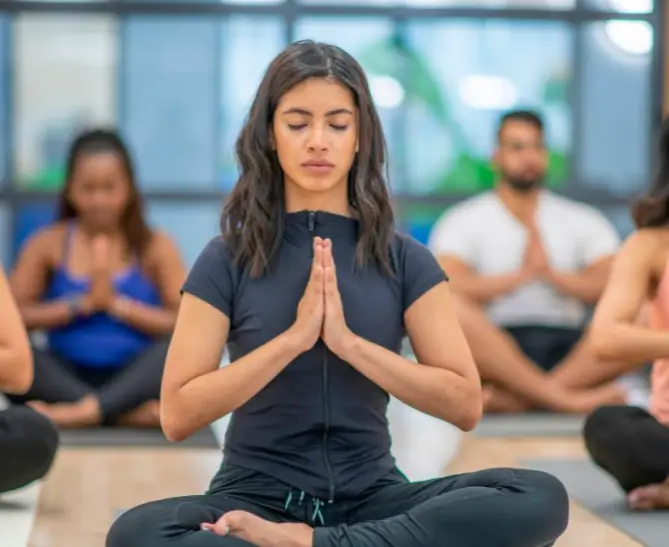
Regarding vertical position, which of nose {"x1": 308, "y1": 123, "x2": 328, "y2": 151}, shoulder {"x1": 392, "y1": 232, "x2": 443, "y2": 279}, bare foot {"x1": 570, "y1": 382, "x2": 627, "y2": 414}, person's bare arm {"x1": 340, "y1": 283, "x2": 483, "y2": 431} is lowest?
bare foot {"x1": 570, "y1": 382, "x2": 627, "y2": 414}

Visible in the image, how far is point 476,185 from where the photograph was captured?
737cm

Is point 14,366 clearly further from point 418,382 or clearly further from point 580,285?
point 580,285

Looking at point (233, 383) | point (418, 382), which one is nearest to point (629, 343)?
point (418, 382)

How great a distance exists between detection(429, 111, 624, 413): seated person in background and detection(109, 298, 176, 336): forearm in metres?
1.07

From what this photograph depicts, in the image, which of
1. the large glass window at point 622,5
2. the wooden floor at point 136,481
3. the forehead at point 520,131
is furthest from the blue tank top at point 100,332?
the large glass window at point 622,5

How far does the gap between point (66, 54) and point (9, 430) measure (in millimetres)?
4009

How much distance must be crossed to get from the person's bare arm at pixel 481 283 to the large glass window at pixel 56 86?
238cm

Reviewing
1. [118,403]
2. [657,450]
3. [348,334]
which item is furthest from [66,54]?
[348,334]

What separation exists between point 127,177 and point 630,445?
220 cm

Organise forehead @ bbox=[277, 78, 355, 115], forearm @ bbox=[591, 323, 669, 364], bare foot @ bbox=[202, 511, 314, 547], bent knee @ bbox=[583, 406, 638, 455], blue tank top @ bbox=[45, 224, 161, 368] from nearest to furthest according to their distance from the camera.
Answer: bare foot @ bbox=[202, 511, 314, 547], forehead @ bbox=[277, 78, 355, 115], forearm @ bbox=[591, 323, 669, 364], bent knee @ bbox=[583, 406, 638, 455], blue tank top @ bbox=[45, 224, 161, 368]

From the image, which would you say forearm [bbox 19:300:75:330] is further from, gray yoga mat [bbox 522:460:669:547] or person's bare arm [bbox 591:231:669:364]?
person's bare arm [bbox 591:231:669:364]

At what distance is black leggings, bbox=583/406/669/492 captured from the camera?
345 cm

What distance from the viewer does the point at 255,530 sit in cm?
242

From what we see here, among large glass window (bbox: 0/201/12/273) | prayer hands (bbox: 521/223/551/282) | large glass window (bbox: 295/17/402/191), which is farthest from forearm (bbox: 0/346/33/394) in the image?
large glass window (bbox: 295/17/402/191)
